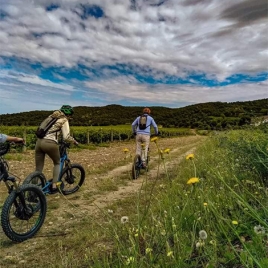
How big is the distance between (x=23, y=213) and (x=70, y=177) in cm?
286

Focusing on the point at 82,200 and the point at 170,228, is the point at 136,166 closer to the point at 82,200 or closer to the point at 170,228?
the point at 82,200

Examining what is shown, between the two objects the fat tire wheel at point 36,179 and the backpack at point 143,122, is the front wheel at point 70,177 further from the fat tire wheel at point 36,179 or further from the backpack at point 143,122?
the backpack at point 143,122

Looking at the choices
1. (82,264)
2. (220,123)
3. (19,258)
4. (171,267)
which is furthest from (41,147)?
(220,123)

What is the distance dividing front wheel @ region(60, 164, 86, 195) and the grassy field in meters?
0.42

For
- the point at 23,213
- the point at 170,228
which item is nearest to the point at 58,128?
the point at 23,213

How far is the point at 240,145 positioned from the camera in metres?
5.90

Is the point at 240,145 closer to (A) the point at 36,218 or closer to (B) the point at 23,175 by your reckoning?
(A) the point at 36,218

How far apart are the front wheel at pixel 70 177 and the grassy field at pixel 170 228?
42 centimetres

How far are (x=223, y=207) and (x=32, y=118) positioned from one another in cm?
5541

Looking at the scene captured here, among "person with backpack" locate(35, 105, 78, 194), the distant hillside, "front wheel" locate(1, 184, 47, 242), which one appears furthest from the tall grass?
"person with backpack" locate(35, 105, 78, 194)

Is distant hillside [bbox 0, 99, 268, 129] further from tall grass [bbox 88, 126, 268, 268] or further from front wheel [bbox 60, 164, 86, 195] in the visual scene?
front wheel [bbox 60, 164, 86, 195]

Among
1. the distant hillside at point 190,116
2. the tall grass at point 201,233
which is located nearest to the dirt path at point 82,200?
the tall grass at point 201,233

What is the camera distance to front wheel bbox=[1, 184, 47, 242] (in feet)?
13.6

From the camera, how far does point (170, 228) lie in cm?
262
